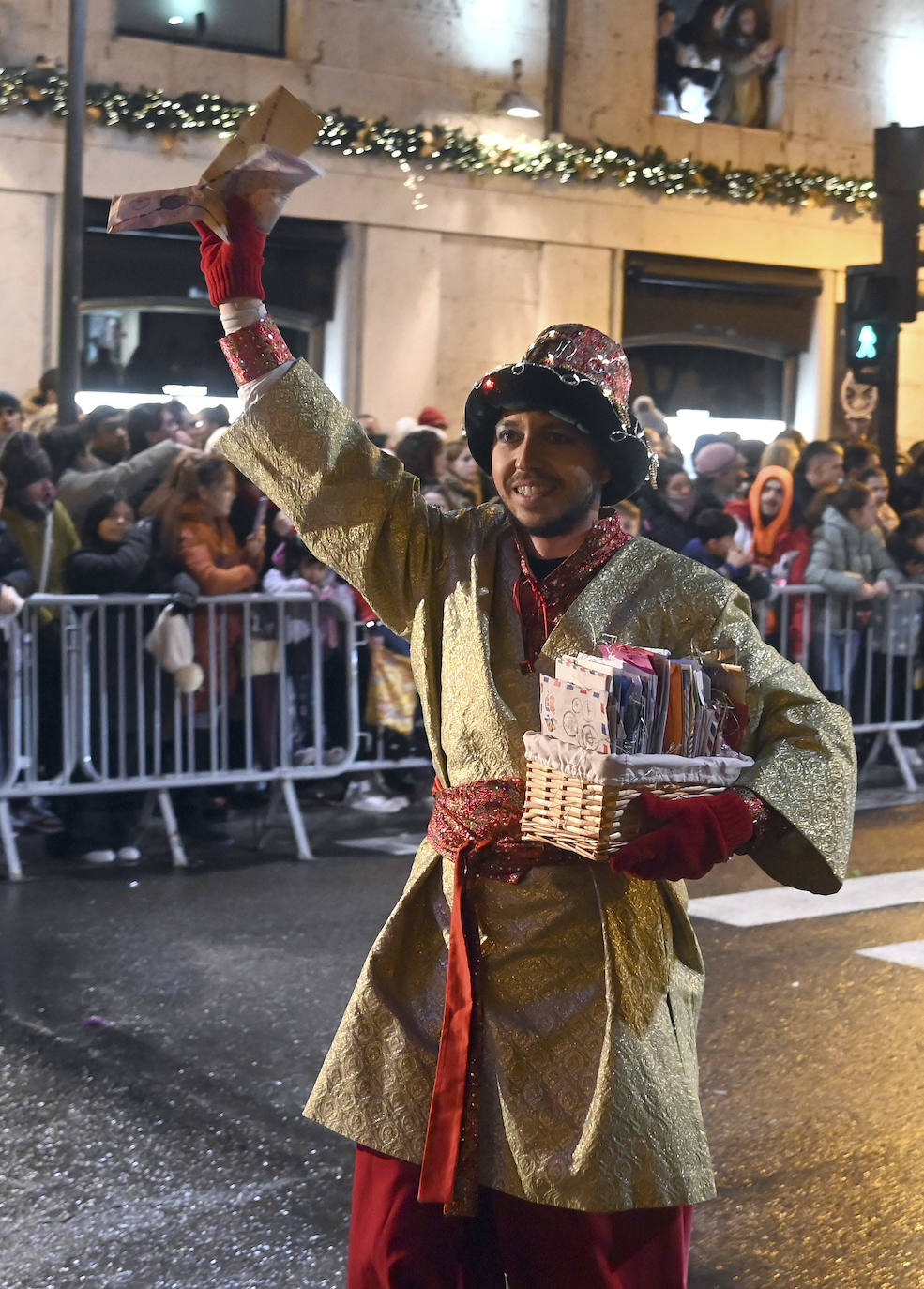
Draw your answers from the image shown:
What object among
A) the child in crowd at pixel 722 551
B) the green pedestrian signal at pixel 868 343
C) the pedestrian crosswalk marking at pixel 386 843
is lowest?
the pedestrian crosswalk marking at pixel 386 843

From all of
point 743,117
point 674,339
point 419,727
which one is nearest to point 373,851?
point 419,727

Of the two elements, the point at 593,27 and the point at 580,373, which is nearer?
the point at 580,373

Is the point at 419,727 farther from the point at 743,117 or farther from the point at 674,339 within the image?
Result: the point at 743,117

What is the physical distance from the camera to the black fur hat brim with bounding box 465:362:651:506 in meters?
3.00

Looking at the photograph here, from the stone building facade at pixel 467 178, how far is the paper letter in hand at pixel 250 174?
12.3 metres

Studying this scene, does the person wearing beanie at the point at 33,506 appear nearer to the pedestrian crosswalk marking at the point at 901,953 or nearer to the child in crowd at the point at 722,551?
the child in crowd at the point at 722,551

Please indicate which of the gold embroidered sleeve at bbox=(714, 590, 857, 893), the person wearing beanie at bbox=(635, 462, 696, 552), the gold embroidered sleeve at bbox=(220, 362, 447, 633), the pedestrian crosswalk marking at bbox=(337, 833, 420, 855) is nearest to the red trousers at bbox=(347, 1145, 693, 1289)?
the gold embroidered sleeve at bbox=(714, 590, 857, 893)

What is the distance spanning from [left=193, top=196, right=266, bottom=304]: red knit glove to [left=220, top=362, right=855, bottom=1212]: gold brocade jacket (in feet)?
0.55

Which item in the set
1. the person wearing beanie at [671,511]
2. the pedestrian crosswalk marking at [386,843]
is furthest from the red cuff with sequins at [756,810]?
the person wearing beanie at [671,511]

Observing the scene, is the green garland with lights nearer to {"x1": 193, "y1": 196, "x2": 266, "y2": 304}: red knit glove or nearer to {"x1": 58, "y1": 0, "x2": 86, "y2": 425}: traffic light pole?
{"x1": 58, "y1": 0, "x2": 86, "y2": 425}: traffic light pole

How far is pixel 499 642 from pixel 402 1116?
0.81m

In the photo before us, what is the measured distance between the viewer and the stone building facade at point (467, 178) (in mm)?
14891

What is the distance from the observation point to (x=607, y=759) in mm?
2547

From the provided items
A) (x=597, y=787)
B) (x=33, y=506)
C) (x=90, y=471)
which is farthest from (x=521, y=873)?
(x=90, y=471)
